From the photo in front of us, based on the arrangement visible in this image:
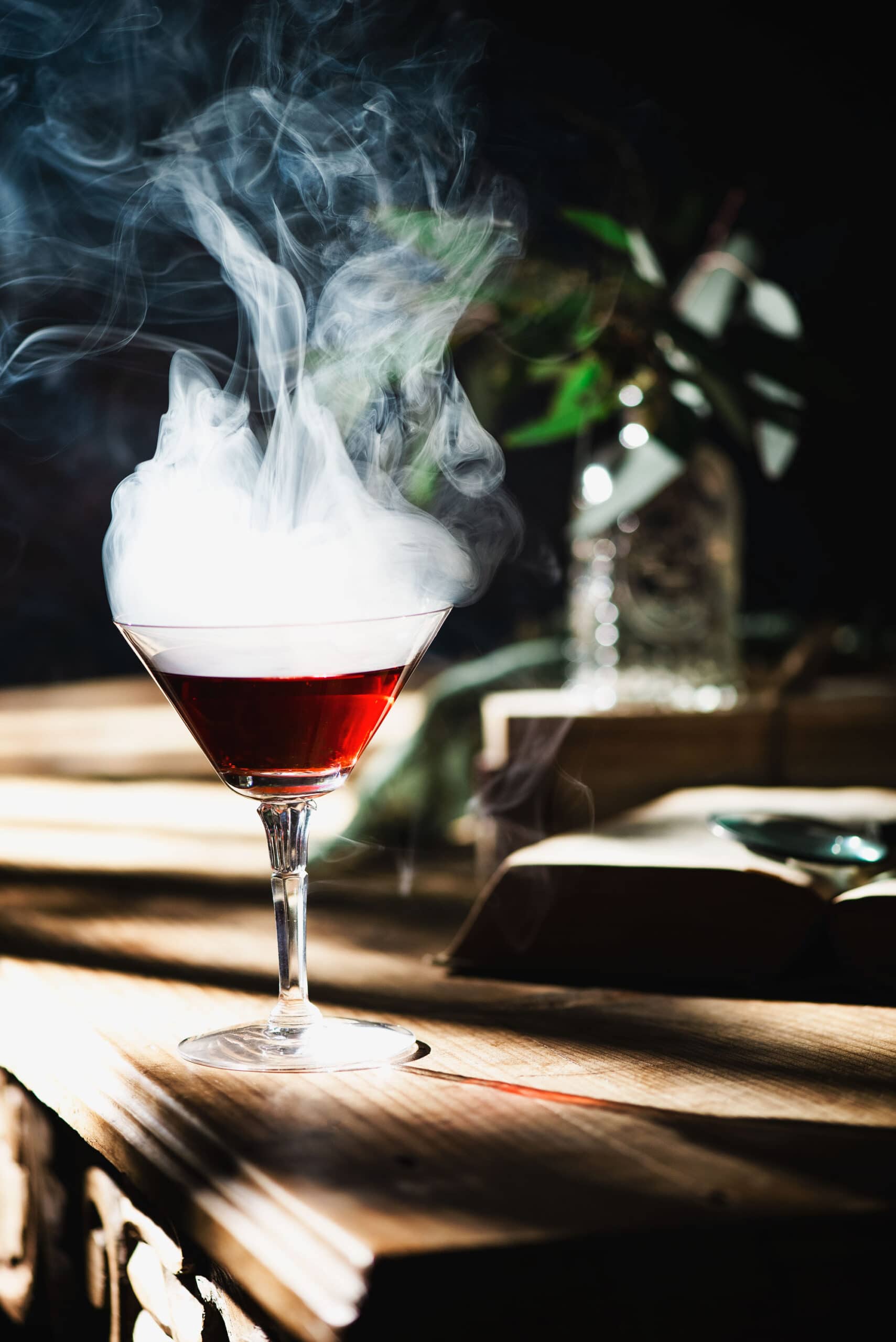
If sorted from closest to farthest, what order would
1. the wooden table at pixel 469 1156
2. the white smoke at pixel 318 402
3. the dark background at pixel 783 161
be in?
the wooden table at pixel 469 1156 → the white smoke at pixel 318 402 → the dark background at pixel 783 161

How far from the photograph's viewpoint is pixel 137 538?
84cm

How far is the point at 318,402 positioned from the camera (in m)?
1.23

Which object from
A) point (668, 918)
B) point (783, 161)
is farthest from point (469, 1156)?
point (783, 161)

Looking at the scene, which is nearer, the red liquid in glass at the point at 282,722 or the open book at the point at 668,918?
the red liquid in glass at the point at 282,722

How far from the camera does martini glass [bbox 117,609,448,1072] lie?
0.68m

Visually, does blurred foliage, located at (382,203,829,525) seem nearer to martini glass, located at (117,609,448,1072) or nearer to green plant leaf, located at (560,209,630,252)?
green plant leaf, located at (560,209,630,252)

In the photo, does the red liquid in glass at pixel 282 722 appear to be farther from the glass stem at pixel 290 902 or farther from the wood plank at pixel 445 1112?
the wood plank at pixel 445 1112

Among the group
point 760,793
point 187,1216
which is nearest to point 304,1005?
point 187,1216

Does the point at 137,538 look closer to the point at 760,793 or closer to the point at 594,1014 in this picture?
the point at 594,1014

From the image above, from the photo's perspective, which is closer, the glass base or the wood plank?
the wood plank

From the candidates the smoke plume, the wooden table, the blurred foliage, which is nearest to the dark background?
the smoke plume

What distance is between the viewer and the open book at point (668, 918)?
824mm

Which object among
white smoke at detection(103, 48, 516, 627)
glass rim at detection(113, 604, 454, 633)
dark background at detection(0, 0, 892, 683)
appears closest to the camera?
glass rim at detection(113, 604, 454, 633)

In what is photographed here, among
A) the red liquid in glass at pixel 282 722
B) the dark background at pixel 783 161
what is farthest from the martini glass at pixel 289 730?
the dark background at pixel 783 161
